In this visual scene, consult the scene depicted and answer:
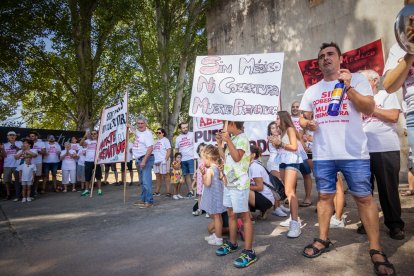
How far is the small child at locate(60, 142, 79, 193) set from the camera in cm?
1056

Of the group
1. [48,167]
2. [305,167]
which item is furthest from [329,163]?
[48,167]

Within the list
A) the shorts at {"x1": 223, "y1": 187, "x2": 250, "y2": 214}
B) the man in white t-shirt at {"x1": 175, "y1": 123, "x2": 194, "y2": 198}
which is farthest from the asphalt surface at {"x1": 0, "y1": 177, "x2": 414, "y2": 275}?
the man in white t-shirt at {"x1": 175, "y1": 123, "x2": 194, "y2": 198}

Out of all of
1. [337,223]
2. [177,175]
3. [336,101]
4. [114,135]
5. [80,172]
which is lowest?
[337,223]

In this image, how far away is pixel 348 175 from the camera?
2.91m

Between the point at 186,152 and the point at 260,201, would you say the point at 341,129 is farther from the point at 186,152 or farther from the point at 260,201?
the point at 186,152

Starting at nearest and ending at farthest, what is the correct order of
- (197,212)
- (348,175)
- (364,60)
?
(348,175) → (197,212) → (364,60)

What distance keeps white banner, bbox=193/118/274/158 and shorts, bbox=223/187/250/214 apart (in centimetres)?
379

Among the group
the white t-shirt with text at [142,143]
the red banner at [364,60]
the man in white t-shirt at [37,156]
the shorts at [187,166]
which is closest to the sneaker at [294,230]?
the white t-shirt with text at [142,143]

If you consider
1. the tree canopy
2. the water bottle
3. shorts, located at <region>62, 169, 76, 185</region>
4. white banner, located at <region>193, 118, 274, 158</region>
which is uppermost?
the tree canopy

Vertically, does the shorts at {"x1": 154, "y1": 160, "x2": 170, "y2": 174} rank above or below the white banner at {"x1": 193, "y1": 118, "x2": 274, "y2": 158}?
below

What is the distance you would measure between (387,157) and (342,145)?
1000 millimetres

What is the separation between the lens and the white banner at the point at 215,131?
719cm

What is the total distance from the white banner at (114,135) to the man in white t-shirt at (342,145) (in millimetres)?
5737

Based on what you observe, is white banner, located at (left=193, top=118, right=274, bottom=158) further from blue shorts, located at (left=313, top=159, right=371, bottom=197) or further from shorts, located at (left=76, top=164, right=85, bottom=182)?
shorts, located at (left=76, top=164, right=85, bottom=182)
